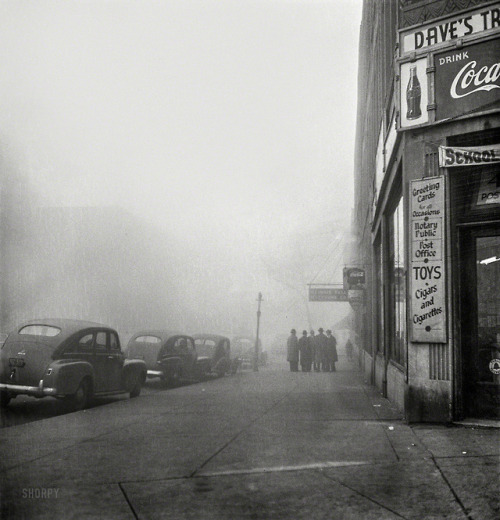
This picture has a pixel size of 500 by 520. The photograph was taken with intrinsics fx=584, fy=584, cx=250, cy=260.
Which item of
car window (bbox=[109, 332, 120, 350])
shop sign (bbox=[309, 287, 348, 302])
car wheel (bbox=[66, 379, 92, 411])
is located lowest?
car wheel (bbox=[66, 379, 92, 411])

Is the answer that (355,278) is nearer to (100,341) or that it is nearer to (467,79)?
(100,341)

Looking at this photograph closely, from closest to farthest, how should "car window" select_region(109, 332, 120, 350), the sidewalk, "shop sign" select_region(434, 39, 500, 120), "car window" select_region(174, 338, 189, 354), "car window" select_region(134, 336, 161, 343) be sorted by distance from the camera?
the sidewalk < "shop sign" select_region(434, 39, 500, 120) < "car window" select_region(109, 332, 120, 350) < "car window" select_region(134, 336, 161, 343) < "car window" select_region(174, 338, 189, 354)

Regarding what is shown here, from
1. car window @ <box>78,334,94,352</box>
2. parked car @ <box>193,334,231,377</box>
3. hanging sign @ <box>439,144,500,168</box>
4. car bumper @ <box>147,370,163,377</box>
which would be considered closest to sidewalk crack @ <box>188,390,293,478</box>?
car window @ <box>78,334,94,352</box>

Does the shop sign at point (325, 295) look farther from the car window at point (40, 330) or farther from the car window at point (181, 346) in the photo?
the car window at point (40, 330)

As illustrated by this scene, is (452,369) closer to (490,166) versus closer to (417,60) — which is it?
(490,166)

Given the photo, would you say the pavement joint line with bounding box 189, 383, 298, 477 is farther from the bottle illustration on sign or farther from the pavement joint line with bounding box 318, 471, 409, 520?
the bottle illustration on sign

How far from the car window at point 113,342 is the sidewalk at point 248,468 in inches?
117

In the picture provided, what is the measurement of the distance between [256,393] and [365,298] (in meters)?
8.50

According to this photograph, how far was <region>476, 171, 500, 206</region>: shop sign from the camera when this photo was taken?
7461 mm

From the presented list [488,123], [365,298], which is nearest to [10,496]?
[488,123]

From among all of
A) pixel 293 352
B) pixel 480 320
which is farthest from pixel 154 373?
pixel 480 320

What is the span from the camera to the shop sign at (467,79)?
7410 millimetres

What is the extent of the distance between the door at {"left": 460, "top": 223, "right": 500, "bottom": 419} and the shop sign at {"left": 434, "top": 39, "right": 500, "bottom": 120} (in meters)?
1.60

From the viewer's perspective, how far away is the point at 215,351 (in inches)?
819
